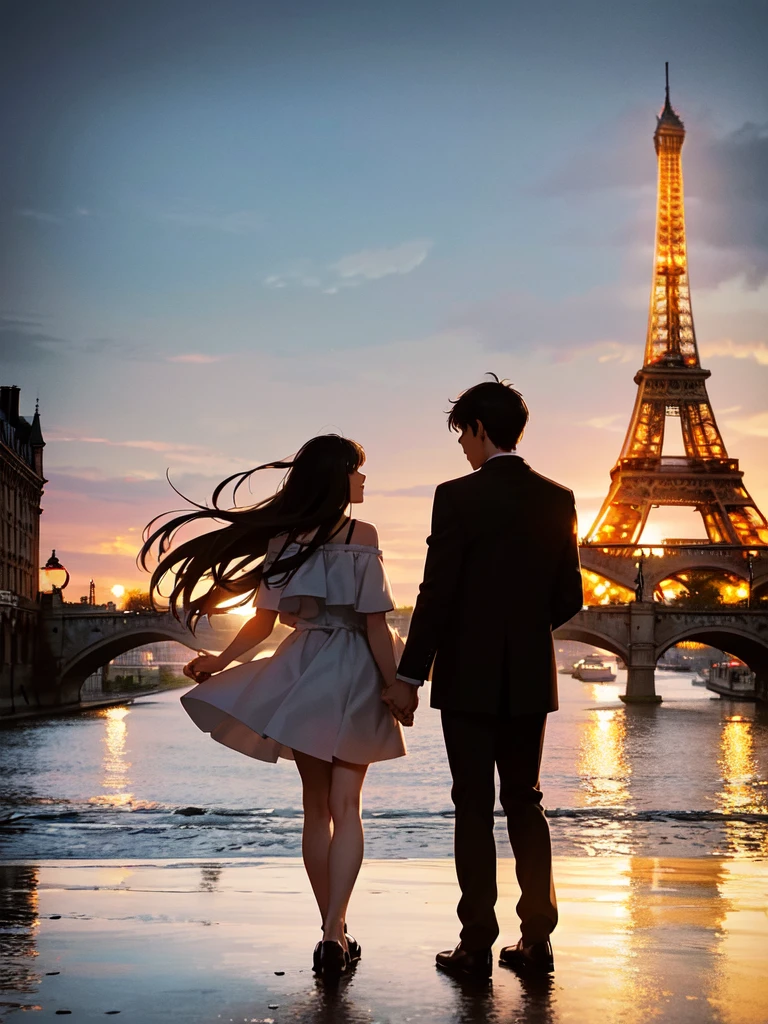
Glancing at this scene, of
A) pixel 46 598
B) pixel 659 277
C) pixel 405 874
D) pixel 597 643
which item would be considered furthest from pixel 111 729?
pixel 659 277

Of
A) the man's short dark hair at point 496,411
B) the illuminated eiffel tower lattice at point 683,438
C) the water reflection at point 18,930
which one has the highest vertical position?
the illuminated eiffel tower lattice at point 683,438

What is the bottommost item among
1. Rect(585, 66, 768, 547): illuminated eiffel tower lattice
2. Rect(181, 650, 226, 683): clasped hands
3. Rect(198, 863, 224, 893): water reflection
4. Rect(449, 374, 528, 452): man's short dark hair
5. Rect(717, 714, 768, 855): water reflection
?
Rect(717, 714, 768, 855): water reflection

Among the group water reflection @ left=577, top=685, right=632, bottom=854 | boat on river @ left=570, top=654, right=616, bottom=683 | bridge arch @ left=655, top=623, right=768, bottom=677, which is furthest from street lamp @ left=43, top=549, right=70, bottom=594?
boat on river @ left=570, top=654, right=616, bottom=683

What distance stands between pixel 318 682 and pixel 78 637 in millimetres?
54321

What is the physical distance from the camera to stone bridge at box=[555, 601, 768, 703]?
64.2m

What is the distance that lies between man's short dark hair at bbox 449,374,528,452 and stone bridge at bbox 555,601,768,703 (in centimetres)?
6003

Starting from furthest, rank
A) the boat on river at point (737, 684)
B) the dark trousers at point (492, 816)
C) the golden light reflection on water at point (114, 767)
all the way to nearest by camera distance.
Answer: the boat on river at point (737, 684)
the golden light reflection on water at point (114, 767)
the dark trousers at point (492, 816)

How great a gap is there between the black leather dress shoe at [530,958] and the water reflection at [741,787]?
18.5 feet

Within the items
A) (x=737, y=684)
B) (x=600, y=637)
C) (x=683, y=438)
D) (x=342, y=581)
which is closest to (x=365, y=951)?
(x=342, y=581)

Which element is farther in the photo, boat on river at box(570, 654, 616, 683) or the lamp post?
boat on river at box(570, 654, 616, 683)

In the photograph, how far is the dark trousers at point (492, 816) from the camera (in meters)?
4.59

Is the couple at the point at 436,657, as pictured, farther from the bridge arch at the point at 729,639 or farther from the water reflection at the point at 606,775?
the bridge arch at the point at 729,639

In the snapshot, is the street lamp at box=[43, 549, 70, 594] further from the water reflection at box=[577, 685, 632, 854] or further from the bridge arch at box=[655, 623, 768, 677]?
the bridge arch at box=[655, 623, 768, 677]

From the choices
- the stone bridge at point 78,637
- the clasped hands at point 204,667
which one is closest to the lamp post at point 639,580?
the stone bridge at point 78,637
